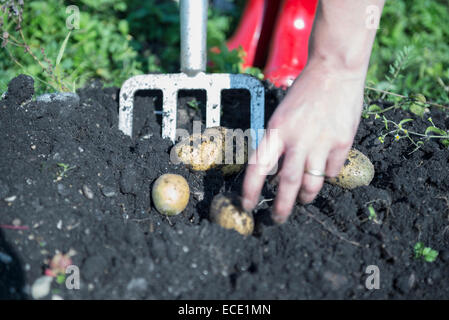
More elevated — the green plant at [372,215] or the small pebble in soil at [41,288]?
the green plant at [372,215]

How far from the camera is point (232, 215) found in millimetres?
1895

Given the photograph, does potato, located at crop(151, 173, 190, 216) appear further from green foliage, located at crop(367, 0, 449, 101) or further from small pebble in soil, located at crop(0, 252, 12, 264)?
green foliage, located at crop(367, 0, 449, 101)

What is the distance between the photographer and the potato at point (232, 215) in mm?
1895

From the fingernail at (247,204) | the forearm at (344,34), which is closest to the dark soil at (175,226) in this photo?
the fingernail at (247,204)

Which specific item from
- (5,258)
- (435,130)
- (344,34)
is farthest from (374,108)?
(5,258)

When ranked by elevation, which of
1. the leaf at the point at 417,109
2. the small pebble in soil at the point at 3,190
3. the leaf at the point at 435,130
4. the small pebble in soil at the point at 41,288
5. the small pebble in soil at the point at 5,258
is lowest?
the small pebble in soil at the point at 41,288

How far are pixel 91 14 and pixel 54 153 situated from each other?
2.21m

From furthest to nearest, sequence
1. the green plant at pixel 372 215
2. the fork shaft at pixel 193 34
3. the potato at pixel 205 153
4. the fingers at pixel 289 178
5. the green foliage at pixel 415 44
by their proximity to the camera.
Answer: the green foliage at pixel 415 44, the fork shaft at pixel 193 34, the potato at pixel 205 153, the green plant at pixel 372 215, the fingers at pixel 289 178

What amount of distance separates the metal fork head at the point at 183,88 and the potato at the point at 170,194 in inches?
21.2

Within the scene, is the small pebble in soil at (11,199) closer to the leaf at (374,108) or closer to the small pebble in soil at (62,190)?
the small pebble in soil at (62,190)

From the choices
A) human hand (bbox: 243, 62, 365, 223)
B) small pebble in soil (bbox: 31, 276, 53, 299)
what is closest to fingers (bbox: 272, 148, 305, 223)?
human hand (bbox: 243, 62, 365, 223)

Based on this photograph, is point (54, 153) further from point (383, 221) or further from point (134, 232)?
point (383, 221)

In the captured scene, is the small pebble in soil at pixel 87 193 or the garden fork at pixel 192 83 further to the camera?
the garden fork at pixel 192 83
